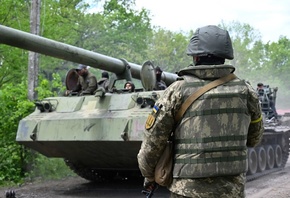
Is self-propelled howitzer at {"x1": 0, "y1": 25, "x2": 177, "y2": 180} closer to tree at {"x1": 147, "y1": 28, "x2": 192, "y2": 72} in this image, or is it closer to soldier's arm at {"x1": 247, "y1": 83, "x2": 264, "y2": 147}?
soldier's arm at {"x1": 247, "y1": 83, "x2": 264, "y2": 147}

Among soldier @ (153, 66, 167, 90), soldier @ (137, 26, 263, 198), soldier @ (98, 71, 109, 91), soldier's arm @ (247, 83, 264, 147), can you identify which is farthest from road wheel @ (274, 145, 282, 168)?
soldier @ (137, 26, 263, 198)

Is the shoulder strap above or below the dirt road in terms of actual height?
above

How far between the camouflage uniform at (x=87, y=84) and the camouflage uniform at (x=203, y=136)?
A: 652 centimetres

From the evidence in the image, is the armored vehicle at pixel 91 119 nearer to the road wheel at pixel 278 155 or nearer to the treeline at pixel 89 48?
the treeline at pixel 89 48

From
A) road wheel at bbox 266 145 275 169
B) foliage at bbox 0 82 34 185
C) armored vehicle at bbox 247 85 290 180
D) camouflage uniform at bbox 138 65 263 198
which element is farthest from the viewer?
road wheel at bbox 266 145 275 169

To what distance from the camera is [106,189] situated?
9477 millimetres

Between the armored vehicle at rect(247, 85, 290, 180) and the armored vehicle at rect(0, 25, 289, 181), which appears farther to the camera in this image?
the armored vehicle at rect(247, 85, 290, 180)

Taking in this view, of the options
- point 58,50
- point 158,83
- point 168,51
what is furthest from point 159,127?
point 168,51

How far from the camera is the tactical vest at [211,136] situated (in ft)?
9.71

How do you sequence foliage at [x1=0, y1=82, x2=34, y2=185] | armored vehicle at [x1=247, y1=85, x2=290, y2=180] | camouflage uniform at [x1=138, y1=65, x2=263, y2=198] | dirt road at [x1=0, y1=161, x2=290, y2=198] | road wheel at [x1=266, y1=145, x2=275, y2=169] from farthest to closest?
road wheel at [x1=266, y1=145, x2=275, y2=169], armored vehicle at [x1=247, y1=85, x2=290, y2=180], foliage at [x1=0, y1=82, x2=34, y2=185], dirt road at [x1=0, y1=161, x2=290, y2=198], camouflage uniform at [x1=138, y1=65, x2=263, y2=198]

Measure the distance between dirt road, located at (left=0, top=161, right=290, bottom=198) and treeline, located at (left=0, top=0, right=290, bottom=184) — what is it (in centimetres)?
111

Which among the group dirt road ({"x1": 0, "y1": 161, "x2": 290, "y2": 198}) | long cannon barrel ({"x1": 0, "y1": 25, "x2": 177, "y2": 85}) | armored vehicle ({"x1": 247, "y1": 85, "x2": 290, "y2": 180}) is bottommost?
dirt road ({"x1": 0, "y1": 161, "x2": 290, "y2": 198})

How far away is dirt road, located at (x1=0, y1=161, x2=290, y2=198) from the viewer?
8.65 metres

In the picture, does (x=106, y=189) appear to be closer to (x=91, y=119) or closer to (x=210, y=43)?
(x=91, y=119)
